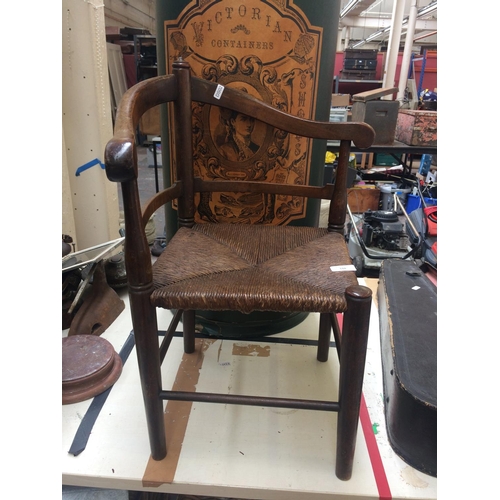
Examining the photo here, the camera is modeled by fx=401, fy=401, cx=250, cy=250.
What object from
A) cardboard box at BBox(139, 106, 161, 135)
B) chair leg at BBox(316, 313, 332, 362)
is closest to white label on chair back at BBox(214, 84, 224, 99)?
chair leg at BBox(316, 313, 332, 362)

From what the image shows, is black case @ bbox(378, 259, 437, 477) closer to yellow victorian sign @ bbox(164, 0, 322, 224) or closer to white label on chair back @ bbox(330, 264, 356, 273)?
white label on chair back @ bbox(330, 264, 356, 273)

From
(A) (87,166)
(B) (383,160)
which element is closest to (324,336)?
(A) (87,166)

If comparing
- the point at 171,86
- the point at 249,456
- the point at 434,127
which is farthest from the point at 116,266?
the point at 434,127

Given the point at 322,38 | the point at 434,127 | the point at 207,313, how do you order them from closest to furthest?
the point at 322,38 < the point at 207,313 < the point at 434,127

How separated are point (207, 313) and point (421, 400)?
70cm

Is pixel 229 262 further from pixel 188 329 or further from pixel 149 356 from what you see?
pixel 188 329

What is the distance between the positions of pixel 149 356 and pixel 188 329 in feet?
1.42

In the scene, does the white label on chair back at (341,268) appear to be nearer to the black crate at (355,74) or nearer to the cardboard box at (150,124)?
the cardboard box at (150,124)

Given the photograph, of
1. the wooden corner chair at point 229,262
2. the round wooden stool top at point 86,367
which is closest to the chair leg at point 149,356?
the wooden corner chair at point 229,262

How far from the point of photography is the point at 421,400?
32.7 inches

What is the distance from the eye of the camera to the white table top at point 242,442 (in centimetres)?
83

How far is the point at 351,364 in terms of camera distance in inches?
29.0

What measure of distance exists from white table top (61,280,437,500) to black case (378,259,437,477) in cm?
4

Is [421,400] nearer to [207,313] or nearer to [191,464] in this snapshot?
[191,464]
